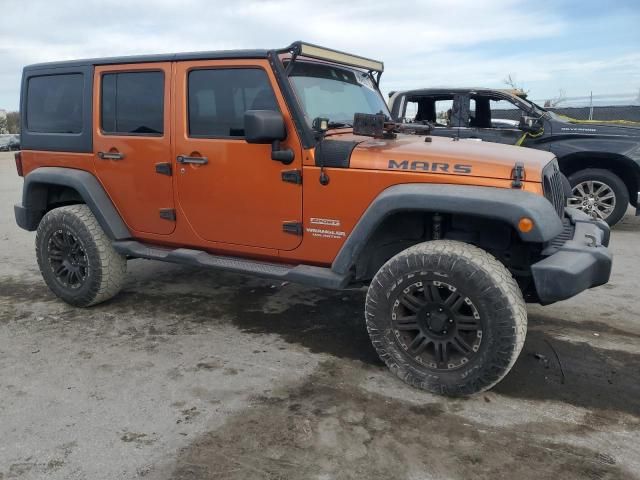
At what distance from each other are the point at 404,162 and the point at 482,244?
71cm

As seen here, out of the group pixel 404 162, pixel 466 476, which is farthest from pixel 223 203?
pixel 466 476

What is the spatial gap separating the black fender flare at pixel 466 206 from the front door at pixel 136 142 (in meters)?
1.66

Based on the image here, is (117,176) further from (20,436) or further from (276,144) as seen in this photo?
(20,436)

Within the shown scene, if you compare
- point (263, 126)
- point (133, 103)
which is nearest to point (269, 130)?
point (263, 126)

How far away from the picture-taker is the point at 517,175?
2.84 meters

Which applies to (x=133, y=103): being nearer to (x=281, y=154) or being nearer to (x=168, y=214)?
(x=168, y=214)

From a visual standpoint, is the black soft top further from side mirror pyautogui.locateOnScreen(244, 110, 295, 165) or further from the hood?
the hood

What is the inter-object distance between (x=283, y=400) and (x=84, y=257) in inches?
93.3

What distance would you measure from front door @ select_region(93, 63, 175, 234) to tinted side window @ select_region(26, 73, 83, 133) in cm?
26

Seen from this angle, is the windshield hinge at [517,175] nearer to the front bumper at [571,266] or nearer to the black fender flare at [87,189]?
the front bumper at [571,266]

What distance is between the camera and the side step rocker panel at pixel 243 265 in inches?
132

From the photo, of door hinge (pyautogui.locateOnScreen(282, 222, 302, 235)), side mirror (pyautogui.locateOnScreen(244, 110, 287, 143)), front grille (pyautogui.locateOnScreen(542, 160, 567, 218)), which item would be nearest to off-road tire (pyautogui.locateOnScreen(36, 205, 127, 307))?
door hinge (pyautogui.locateOnScreen(282, 222, 302, 235))

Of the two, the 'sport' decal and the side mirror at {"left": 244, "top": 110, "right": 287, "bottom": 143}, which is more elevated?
the side mirror at {"left": 244, "top": 110, "right": 287, "bottom": 143}

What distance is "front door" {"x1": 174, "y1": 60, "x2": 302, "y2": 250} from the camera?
11.4 feet
